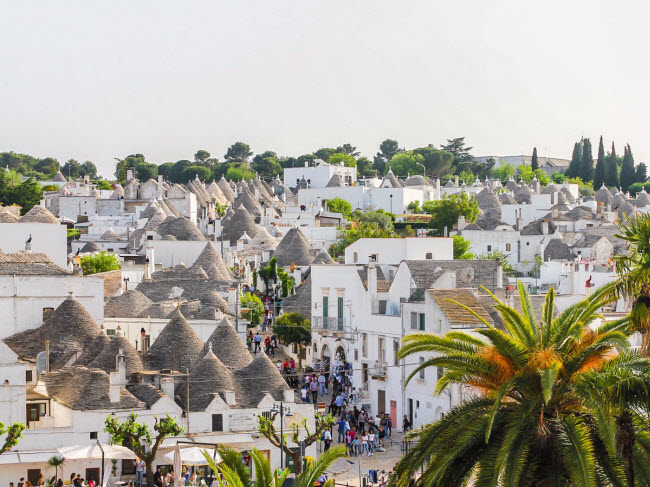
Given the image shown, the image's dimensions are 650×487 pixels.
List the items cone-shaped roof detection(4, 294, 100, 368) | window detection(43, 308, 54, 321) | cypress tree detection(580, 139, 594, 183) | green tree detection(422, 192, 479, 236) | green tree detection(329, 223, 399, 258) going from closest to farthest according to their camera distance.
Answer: cone-shaped roof detection(4, 294, 100, 368), window detection(43, 308, 54, 321), green tree detection(329, 223, 399, 258), green tree detection(422, 192, 479, 236), cypress tree detection(580, 139, 594, 183)

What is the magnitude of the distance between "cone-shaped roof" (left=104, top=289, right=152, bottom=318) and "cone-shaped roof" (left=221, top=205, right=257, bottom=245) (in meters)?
33.8

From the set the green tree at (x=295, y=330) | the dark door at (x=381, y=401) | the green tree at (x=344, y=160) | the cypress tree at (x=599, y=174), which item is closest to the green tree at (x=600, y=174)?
the cypress tree at (x=599, y=174)

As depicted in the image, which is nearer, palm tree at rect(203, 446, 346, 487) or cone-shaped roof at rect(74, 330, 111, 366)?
palm tree at rect(203, 446, 346, 487)

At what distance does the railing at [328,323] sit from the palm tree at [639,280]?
1328 inches

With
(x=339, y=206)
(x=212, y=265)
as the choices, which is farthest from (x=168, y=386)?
(x=339, y=206)

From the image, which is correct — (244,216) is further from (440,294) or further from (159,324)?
(440,294)

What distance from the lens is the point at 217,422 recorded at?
40750 millimetres

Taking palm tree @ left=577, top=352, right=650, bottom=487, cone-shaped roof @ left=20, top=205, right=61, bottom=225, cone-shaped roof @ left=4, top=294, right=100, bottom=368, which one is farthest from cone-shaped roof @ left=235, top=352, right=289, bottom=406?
cone-shaped roof @ left=20, top=205, right=61, bottom=225

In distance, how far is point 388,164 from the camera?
566 ft

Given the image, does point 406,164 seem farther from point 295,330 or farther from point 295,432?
point 295,432

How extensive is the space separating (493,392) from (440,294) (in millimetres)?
23090

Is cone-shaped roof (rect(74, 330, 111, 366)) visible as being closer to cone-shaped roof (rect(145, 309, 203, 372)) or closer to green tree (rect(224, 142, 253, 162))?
cone-shaped roof (rect(145, 309, 203, 372))

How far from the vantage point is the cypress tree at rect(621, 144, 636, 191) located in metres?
152

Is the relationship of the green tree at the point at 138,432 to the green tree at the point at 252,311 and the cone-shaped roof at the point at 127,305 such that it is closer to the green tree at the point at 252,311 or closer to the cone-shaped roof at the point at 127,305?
the cone-shaped roof at the point at 127,305
